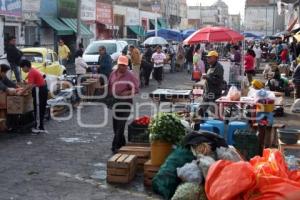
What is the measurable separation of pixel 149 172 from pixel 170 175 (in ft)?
2.88

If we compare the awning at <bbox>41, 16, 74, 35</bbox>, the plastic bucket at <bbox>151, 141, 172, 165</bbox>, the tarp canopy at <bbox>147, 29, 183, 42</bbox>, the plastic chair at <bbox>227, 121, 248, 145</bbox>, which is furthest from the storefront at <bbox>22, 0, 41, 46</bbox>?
the plastic bucket at <bbox>151, 141, 172, 165</bbox>

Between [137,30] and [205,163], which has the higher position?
[137,30]

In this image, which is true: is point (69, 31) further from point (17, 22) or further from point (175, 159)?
point (175, 159)

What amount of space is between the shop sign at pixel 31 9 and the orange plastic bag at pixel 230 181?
81.9 ft

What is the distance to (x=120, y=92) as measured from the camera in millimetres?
9648

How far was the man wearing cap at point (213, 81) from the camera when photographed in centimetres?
1109

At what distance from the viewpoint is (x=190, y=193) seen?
6.33m

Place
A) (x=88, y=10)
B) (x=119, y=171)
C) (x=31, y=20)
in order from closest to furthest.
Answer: (x=119, y=171), (x=31, y=20), (x=88, y=10)

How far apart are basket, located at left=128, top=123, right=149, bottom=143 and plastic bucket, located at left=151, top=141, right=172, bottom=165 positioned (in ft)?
4.56

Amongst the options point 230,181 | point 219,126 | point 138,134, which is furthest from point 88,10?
point 230,181

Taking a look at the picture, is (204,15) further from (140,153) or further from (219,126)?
(140,153)

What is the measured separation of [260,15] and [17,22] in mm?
65718

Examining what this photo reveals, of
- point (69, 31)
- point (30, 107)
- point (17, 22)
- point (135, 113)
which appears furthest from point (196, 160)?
point (69, 31)

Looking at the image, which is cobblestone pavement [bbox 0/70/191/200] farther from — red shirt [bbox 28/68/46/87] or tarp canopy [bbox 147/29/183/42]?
tarp canopy [bbox 147/29/183/42]
